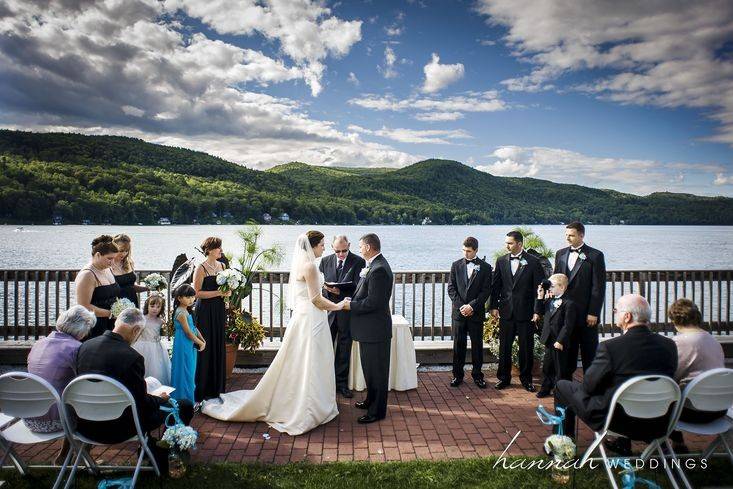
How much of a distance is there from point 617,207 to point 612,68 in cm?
2948

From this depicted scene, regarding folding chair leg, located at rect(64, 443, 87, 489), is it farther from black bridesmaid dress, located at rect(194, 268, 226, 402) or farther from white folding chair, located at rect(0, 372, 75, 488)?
black bridesmaid dress, located at rect(194, 268, 226, 402)

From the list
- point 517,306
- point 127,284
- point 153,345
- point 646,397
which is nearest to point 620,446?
point 646,397

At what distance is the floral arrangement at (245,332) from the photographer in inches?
275

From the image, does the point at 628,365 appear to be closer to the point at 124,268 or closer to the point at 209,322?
the point at 209,322

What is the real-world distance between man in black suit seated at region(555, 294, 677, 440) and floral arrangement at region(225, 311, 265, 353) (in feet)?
15.9

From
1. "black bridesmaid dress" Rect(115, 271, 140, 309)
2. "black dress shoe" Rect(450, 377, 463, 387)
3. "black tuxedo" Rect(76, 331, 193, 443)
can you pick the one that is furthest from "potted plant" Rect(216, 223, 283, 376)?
"black dress shoe" Rect(450, 377, 463, 387)

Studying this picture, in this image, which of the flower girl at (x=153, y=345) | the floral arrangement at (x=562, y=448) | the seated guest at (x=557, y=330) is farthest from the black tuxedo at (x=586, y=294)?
the flower girl at (x=153, y=345)

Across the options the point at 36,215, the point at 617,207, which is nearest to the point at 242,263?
the point at 36,215

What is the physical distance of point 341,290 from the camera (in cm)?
637

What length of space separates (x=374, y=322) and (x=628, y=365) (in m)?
2.62

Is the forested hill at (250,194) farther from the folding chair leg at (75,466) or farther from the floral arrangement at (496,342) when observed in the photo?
the folding chair leg at (75,466)

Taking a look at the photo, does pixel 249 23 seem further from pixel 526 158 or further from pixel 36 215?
pixel 526 158

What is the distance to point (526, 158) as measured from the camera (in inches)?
2753

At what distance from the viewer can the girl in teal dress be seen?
522 cm
